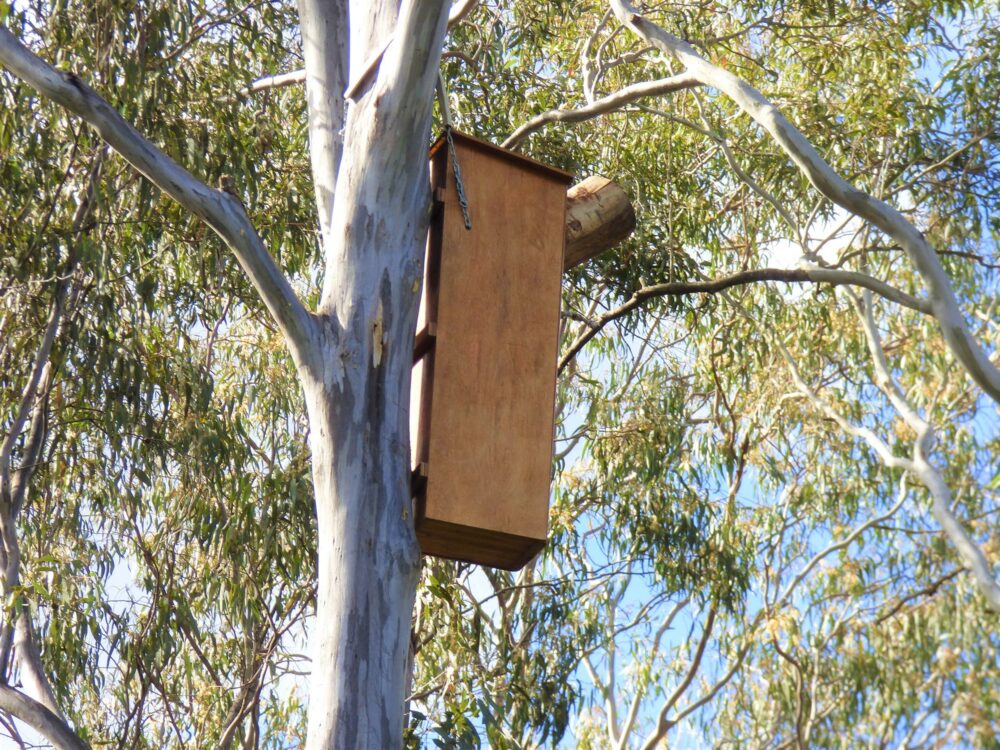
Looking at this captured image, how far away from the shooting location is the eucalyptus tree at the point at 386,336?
10.5ft

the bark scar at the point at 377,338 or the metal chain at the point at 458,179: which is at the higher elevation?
the metal chain at the point at 458,179

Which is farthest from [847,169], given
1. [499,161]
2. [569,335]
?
[499,161]

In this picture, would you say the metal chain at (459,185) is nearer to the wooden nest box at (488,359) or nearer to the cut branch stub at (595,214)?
the wooden nest box at (488,359)

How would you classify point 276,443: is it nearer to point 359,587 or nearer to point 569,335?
point 569,335

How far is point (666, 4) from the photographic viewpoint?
23.2 ft

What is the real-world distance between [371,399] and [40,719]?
6.13 feet

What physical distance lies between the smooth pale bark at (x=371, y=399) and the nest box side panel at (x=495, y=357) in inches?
3.3

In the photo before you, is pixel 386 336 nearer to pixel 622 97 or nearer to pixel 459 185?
pixel 459 185

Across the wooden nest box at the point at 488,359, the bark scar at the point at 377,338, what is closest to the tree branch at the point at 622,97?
the wooden nest box at the point at 488,359

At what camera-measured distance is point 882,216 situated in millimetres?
4039

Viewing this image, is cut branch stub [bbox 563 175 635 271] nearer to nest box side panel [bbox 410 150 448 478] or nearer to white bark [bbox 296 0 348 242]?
nest box side panel [bbox 410 150 448 478]

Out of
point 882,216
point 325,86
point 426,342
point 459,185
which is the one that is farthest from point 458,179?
point 882,216

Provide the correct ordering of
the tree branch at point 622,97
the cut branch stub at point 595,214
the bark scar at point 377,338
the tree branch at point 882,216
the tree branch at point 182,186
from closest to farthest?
the tree branch at point 182,186
the bark scar at point 377,338
the cut branch stub at point 595,214
the tree branch at point 882,216
the tree branch at point 622,97

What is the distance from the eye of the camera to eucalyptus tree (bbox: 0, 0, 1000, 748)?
10.5 feet
